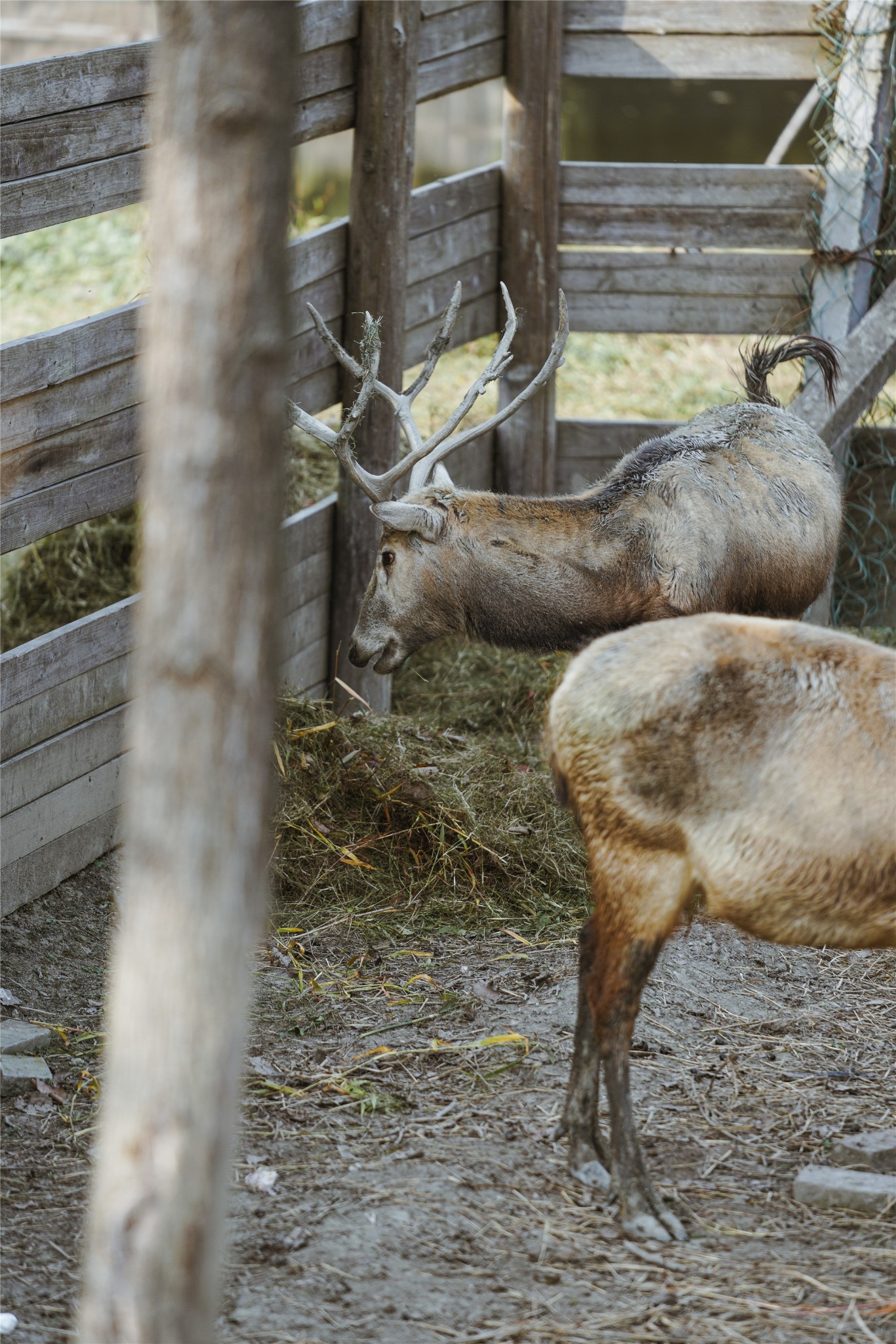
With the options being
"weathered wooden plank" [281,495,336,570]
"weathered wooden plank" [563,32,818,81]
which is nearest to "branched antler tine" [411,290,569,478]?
"weathered wooden plank" [281,495,336,570]

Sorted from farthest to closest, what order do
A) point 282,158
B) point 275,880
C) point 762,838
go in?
point 275,880 → point 762,838 → point 282,158

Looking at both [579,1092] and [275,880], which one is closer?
[579,1092]

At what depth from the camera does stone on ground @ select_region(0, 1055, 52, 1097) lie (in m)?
3.64

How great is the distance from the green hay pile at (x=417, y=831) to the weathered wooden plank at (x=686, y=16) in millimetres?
3811

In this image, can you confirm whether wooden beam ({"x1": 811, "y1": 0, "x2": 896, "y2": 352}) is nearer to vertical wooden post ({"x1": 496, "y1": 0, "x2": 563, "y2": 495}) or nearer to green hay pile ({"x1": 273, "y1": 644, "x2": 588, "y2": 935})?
vertical wooden post ({"x1": 496, "y1": 0, "x2": 563, "y2": 495})

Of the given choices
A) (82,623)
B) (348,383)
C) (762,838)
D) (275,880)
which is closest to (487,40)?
(348,383)

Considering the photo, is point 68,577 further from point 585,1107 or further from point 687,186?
point 585,1107

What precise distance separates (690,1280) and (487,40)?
5.74 metres

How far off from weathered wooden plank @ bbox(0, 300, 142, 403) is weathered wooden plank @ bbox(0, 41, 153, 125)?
64 cm

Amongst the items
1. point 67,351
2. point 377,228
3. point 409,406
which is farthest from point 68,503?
point 377,228

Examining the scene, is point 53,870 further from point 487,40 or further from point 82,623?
point 487,40

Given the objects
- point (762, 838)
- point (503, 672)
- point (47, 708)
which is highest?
point (762, 838)

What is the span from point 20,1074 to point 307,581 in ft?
9.24

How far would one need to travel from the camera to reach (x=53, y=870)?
476 cm
